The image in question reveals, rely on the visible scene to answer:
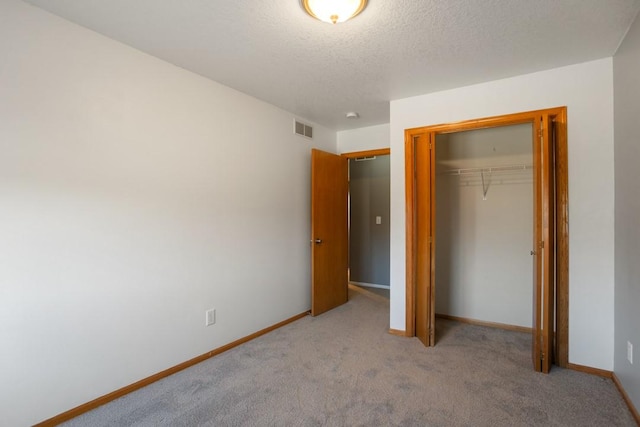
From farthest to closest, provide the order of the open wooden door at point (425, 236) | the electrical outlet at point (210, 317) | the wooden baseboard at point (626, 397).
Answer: the open wooden door at point (425, 236) < the electrical outlet at point (210, 317) < the wooden baseboard at point (626, 397)

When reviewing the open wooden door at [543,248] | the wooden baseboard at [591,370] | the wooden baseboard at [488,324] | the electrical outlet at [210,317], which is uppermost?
the open wooden door at [543,248]

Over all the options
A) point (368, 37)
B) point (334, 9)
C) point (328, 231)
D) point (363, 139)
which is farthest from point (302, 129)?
point (334, 9)

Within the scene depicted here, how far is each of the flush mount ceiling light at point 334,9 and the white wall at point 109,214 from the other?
135 cm

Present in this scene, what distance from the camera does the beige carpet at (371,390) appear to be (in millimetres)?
1914

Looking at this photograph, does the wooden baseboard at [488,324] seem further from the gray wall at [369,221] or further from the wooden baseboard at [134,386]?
the wooden baseboard at [134,386]

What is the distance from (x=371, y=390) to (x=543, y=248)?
66.0 inches

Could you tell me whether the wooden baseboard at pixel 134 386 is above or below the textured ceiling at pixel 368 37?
below

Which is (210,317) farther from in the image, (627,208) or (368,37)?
(627,208)

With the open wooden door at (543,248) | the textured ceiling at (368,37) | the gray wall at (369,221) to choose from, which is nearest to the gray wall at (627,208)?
the textured ceiling at (368,37)

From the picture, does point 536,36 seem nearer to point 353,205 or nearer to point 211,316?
point 211,316

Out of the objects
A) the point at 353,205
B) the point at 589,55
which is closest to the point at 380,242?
the point at 353,205

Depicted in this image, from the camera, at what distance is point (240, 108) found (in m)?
3.08

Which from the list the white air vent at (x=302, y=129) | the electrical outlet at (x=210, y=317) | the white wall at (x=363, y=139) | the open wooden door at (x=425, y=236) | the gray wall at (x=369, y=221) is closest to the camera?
the electrical outlet at (x=210, y=317)

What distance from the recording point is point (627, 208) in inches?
81.8
